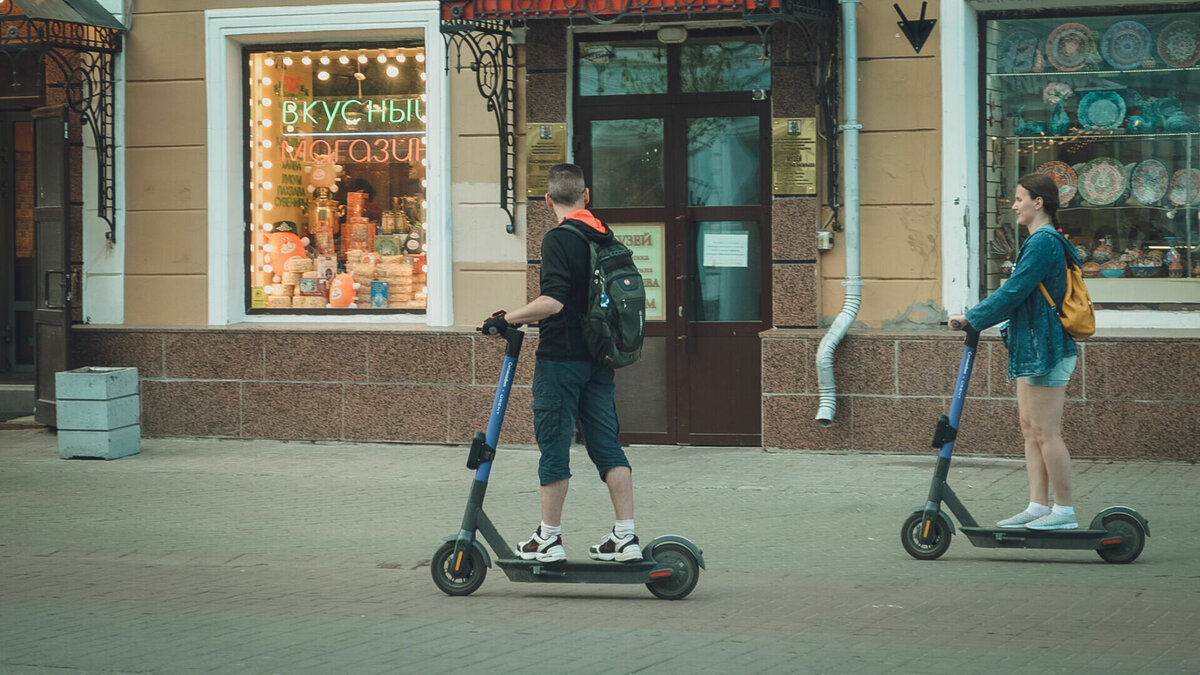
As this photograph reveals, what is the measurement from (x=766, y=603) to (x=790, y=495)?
9.73 feet

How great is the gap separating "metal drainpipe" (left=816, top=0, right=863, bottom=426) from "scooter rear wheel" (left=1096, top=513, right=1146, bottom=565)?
11.9 feet

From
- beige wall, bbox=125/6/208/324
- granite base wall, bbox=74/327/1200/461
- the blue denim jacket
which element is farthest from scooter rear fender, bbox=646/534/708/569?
beige wall, bbox=125/6/208/324

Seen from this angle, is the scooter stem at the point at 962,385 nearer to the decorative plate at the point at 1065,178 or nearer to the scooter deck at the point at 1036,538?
the scooter deck at the point at 1036,538

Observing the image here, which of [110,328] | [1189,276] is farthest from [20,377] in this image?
[1189,276]

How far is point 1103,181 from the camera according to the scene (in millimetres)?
10695

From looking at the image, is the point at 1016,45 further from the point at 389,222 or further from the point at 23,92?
the point at 23,92

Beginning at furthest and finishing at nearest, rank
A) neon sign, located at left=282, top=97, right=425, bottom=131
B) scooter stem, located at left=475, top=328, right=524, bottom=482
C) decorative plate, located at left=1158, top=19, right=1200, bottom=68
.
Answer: neon sign, located at left=282, top=97, right=425, bottom=131 → decorative plate, located at left=1158, top=19, right=1200, bottom=68 → scooter stem, located at left=475, top=328, right=524, bottom=482

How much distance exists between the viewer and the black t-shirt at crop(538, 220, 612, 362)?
6.29m

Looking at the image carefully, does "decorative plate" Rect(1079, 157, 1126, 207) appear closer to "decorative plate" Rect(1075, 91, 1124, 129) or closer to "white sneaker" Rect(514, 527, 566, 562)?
"decorative plate" Rect(1075, 91, 1124, 129)

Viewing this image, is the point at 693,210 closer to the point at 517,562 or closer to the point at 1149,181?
the point at 1149,181

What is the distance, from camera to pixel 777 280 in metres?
10.9

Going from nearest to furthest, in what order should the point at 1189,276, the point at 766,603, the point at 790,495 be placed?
the point at 766,603, the point at 790,495, the point at 1189,276

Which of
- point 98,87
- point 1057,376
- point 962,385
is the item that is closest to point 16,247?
point 98,87

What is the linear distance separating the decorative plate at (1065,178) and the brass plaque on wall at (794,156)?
173 cm
